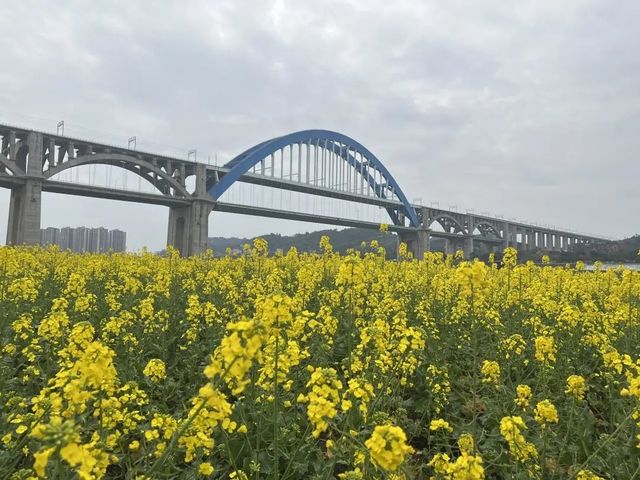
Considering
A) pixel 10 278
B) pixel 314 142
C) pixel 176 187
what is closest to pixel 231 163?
pixel 176 187

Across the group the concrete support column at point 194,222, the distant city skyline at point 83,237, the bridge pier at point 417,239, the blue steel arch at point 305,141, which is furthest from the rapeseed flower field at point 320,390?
the bridge pier at point 417,239

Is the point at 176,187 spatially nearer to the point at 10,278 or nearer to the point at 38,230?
the point at 38,230

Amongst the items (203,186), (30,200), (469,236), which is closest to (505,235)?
(469,236)

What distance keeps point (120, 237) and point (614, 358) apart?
53492 mm

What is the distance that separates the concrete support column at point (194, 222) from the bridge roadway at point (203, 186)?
4.9 inches

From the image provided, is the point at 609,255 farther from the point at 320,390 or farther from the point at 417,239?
the point at 320,390

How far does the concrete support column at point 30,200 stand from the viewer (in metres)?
38.6

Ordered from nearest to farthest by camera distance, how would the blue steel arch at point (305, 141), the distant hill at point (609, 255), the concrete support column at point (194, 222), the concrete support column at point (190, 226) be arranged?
the distant hill at point (609, 255), the concrete support column at point (190, 226), the concrete support column at point (194, 222), the blue steel arch at point (305, 141)

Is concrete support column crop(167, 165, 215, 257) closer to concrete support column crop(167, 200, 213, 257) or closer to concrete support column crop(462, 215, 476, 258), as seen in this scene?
concrete support column crop(167, 200, 213, 257)

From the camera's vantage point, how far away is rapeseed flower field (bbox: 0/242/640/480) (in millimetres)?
2102

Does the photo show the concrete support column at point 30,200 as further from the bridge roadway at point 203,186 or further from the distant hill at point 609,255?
the distant hill at point 609,255

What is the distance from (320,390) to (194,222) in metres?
55.7

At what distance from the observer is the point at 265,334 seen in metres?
1.68

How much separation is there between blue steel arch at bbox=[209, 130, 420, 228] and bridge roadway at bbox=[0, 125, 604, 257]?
0.15 metres
